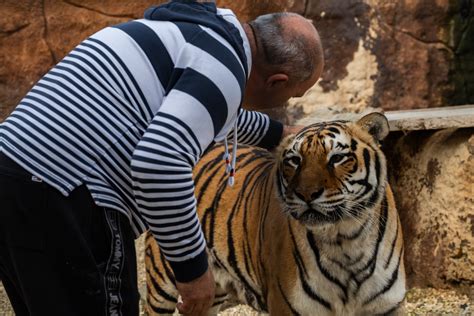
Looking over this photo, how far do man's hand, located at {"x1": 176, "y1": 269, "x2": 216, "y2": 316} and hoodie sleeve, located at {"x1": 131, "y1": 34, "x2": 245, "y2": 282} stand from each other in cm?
3

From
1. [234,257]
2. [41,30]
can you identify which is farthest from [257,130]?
[41,30]

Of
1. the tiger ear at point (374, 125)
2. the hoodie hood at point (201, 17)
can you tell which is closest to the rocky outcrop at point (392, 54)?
the tiger ear at point (374, 125)

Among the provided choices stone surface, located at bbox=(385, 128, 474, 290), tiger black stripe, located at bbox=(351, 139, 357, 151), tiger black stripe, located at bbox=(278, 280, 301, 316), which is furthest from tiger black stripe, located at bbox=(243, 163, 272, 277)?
stone surface, located at bbox=(385, 128, 474, 290)

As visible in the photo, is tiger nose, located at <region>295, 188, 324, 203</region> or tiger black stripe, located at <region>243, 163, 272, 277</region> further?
tiger black stripe, located at <region>243, 163, 272, 277</region>

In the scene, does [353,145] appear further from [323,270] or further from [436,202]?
[436,202]

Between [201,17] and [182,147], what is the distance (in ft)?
1.34

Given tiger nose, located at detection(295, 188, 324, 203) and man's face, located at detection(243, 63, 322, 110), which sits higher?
man's face, located at detection(243, 63, 322, 110)

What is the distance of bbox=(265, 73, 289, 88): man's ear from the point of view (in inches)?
104

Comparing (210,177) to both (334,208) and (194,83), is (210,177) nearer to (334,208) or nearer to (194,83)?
(334,208)

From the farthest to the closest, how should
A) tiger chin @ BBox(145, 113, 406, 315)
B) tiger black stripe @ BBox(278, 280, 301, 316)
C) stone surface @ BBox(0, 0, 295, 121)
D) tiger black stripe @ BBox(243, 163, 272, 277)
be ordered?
1. stone surface @ BBox(0, 0, 295, 121)
2. tiger black stripe @ BBox(243, 163, 272, 277)
3. tiger black stripe @ BBox(278, 280, 301, 316)
4. tiger chin @ BBox(145, 113, 406, 315)

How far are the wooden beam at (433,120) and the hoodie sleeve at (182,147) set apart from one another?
2.86 m

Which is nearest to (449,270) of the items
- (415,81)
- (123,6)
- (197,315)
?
(415,81)

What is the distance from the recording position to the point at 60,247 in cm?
234

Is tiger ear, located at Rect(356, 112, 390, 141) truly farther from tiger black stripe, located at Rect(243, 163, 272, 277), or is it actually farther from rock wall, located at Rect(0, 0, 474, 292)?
rock wall, located at Rect(0, 0, 474, 292)
